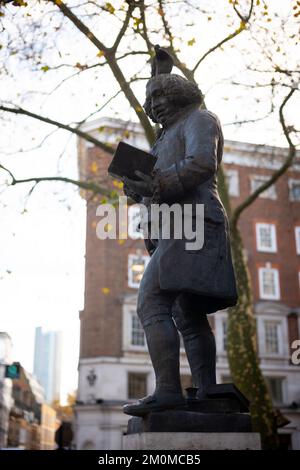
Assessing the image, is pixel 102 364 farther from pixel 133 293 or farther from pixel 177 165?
pixel 177 165

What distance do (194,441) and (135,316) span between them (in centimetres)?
2756

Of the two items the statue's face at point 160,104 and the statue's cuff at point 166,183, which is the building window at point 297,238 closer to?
the statue's face at point 160,104

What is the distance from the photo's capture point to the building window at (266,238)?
111 ft

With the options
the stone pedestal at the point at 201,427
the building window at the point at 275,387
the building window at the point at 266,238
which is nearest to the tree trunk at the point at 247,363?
the stone pedestal at the point at 201,427

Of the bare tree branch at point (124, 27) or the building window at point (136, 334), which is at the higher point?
the bare tree branch at point (124, 27)

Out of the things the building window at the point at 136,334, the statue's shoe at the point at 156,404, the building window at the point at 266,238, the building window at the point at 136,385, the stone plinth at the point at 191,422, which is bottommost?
the stone plinth at the point at 191,422

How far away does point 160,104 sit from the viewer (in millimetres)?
4062

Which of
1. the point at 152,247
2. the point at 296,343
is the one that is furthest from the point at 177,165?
the point at 296,343

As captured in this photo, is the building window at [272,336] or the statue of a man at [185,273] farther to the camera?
the building window at [272,336]

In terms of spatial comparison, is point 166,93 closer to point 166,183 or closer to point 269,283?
point 166,183

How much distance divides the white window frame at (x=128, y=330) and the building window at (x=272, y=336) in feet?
26.5

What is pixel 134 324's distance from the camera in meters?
30.4

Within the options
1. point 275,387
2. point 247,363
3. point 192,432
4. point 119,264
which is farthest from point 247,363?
point 275,387

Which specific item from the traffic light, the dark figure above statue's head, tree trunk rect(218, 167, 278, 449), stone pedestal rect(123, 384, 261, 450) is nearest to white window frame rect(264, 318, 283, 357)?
tree trunk rect(218, 167, 278, 449)
